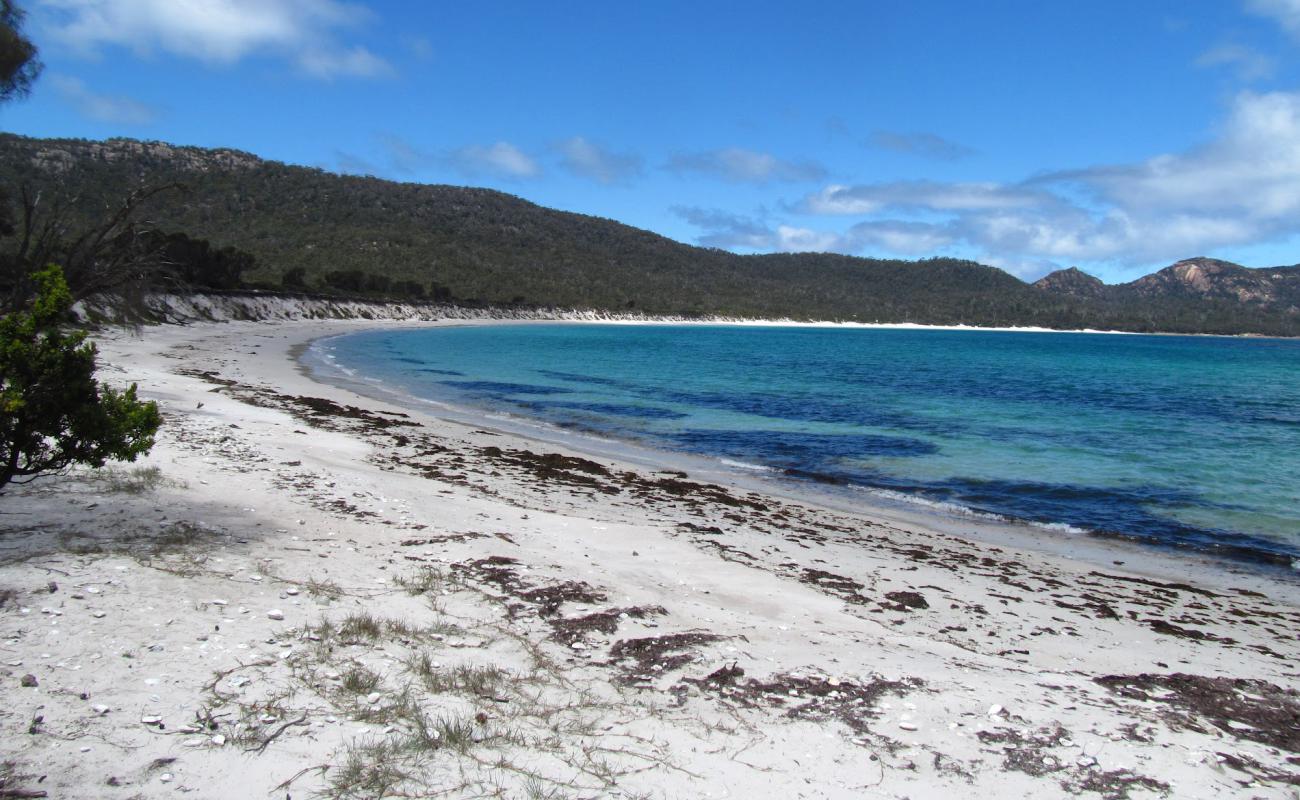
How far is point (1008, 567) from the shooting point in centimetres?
994

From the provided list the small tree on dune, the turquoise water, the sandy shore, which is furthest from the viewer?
the turquoise water

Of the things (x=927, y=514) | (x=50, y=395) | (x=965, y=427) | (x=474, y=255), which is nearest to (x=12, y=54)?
(x=50, y=395)

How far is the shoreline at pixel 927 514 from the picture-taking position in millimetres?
10875

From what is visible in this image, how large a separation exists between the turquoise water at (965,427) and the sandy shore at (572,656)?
3.90 m

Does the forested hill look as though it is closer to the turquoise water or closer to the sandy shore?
the turquoise water

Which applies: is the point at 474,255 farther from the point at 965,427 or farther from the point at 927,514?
the point at 927,514

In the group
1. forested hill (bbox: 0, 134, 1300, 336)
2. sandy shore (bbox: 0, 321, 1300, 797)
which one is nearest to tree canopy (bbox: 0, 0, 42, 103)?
sandy shore (bbox: 0, 321, 1300, 797)

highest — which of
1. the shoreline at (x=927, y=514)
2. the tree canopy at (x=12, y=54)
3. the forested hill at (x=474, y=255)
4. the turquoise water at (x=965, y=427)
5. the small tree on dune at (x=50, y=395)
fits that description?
the forested hill at (x=474, y=255)

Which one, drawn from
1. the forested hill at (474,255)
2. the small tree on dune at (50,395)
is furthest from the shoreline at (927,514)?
the forested hill at (474,255)

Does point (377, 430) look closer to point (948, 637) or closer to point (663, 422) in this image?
point (663, 422)

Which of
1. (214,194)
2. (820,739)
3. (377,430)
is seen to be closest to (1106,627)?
(820,739)

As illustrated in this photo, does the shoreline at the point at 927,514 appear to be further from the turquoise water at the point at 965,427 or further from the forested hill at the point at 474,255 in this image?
the forested hill at the point at 474,255

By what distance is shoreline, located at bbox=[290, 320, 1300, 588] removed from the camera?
10.9m

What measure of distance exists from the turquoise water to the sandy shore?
3.90 m
